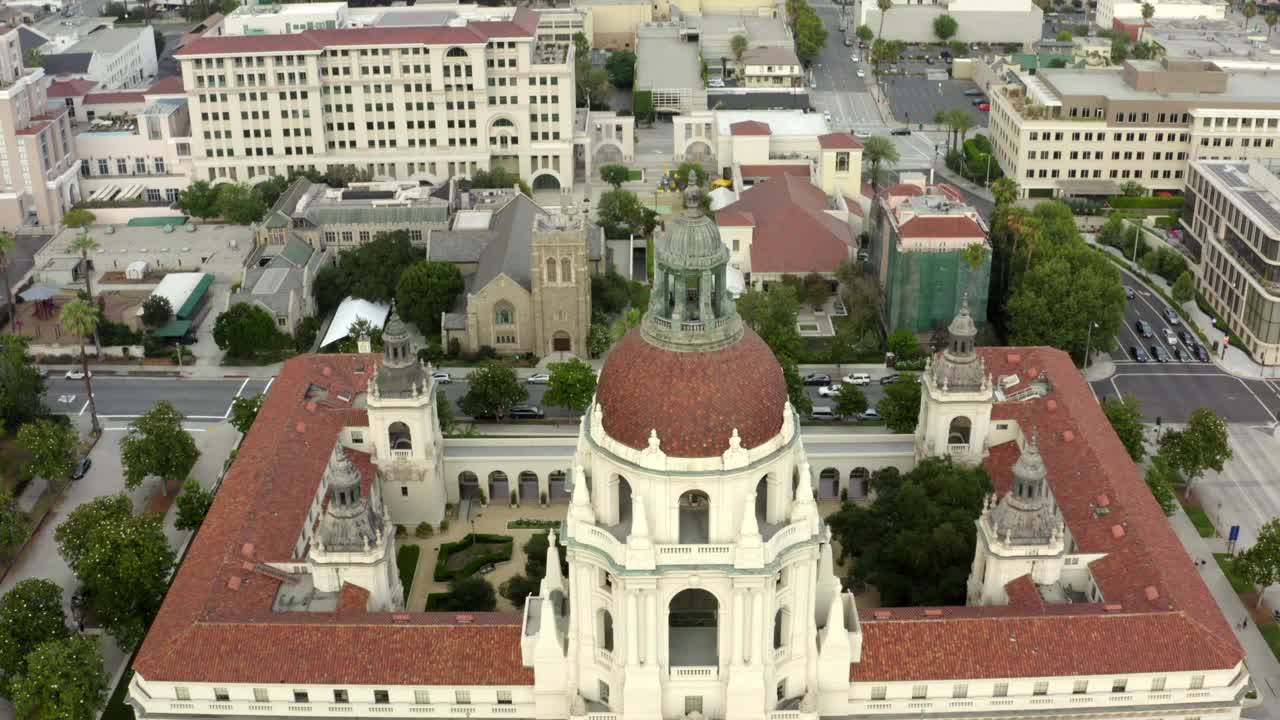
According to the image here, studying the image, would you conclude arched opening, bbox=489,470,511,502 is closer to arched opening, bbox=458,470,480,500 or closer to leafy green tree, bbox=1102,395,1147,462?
arched opening, bbox=458,470,480,500

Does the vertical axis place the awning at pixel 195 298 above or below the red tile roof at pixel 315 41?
below

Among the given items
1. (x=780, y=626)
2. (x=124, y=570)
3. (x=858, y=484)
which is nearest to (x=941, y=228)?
(x=858, y=484)

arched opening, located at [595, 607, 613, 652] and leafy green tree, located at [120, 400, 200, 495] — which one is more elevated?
arched opening, located at [595, 607, 613, 652]

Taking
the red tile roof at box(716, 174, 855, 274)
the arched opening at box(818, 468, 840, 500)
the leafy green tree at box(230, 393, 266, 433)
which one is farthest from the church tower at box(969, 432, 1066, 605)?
the red tile roof at box(716, 174, 855, 274)

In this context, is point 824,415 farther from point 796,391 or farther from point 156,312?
point 156,312

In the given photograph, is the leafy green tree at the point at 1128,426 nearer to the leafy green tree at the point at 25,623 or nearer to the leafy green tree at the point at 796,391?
the leafy green tree at the point at 796,391

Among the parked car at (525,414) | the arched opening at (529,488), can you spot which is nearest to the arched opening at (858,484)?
the arched opening at (529,488)

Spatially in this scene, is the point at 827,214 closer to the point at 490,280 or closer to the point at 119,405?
the point at 490,280
